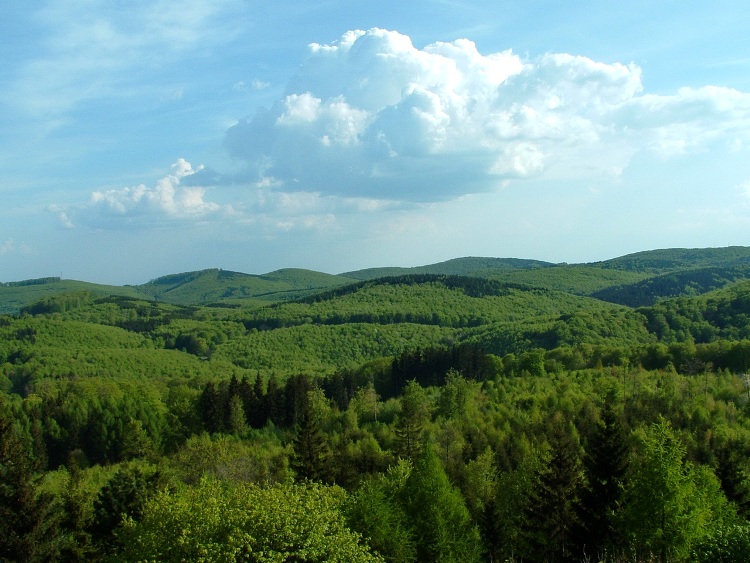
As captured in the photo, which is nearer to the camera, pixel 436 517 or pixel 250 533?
pixel 250 533

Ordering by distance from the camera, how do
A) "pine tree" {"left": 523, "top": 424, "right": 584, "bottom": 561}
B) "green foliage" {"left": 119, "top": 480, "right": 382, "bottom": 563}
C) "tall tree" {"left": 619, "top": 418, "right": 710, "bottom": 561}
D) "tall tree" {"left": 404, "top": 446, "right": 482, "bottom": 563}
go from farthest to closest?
"pine tree" {"left": 523, "top": 424, "right": 584, "bottom": 561}, "tall tree" {"left": 404, "top": 446, "right": 482, "bottom": 563}, "tall tree" {"left": 619, "top": 418, "right": 710, "bottom": 561}, "green foliage" {"left": 119, "top": 480, "right": 382, "bottom": 563}

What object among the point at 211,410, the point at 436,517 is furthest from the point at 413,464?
the point at 211,410

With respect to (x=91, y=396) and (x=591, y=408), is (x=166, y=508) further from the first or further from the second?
(x=91, y=396)

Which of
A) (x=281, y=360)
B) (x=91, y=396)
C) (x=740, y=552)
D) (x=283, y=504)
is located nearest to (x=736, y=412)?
(x=740, y=552)

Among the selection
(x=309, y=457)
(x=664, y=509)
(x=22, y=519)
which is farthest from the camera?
(x=309, y=457)

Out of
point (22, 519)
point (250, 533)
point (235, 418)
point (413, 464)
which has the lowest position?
point (235, 418)

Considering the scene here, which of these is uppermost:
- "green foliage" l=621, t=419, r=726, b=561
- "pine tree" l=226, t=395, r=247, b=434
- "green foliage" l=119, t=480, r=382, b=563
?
"green foliage" l=119, t=480, r=382, b=563

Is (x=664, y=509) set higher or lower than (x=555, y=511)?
higher

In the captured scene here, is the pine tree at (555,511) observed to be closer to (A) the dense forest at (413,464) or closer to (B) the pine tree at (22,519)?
(A) the dense forest at (413,464)

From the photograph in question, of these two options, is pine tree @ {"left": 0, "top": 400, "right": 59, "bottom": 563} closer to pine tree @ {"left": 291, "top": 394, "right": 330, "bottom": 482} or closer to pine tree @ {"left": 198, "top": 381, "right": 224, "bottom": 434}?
pine tree @ {"left": 291, "top": 394, "right": 330, "bottom": 482}

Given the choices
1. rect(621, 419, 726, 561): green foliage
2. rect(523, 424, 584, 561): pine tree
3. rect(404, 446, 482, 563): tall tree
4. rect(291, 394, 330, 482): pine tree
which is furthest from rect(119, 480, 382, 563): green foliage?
rect(291, 394, 330, 482): pine tree

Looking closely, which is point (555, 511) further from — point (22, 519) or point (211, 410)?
point (211, 410)

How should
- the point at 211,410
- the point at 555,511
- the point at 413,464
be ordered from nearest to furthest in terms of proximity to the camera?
the point at 555,511
the point at 413,464
the point at 211,410

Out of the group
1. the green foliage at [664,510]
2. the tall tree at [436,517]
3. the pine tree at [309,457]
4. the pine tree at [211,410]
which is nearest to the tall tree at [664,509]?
the green foliage at [664,510]
